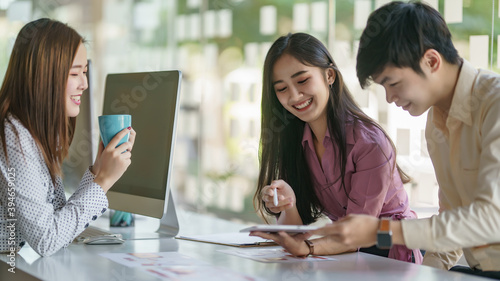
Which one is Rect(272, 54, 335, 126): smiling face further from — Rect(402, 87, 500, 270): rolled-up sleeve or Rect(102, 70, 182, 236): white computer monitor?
Rect(402, 87, 500, 270): rolled-up sleeve

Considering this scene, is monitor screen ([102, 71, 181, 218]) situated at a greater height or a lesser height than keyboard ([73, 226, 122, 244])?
greater

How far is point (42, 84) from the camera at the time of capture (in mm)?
1621

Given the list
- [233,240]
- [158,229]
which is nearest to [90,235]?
[158,229]

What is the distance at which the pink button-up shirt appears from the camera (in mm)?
1768

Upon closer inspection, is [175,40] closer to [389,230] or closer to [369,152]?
[369,152]

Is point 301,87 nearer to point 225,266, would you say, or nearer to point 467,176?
point 467,176

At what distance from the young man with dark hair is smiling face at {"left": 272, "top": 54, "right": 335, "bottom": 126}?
39cm

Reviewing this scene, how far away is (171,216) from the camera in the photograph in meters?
2.05

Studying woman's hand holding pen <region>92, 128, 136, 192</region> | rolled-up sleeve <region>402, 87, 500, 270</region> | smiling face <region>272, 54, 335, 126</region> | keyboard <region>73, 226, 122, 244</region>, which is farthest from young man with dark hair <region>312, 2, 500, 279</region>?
keyboard <region>73, 226, 122, 244</region>

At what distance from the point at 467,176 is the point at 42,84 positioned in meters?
1.13

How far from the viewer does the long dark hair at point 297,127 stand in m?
1.88

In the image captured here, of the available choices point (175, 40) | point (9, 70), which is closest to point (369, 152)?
point (9, 70)

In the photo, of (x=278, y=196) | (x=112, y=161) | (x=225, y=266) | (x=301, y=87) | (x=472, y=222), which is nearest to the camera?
(x=472, y=222)

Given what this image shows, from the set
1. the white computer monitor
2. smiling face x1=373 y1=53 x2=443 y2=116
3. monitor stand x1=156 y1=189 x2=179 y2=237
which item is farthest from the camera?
monitor stand x1=156 y1=189 x2=179 y2=237
